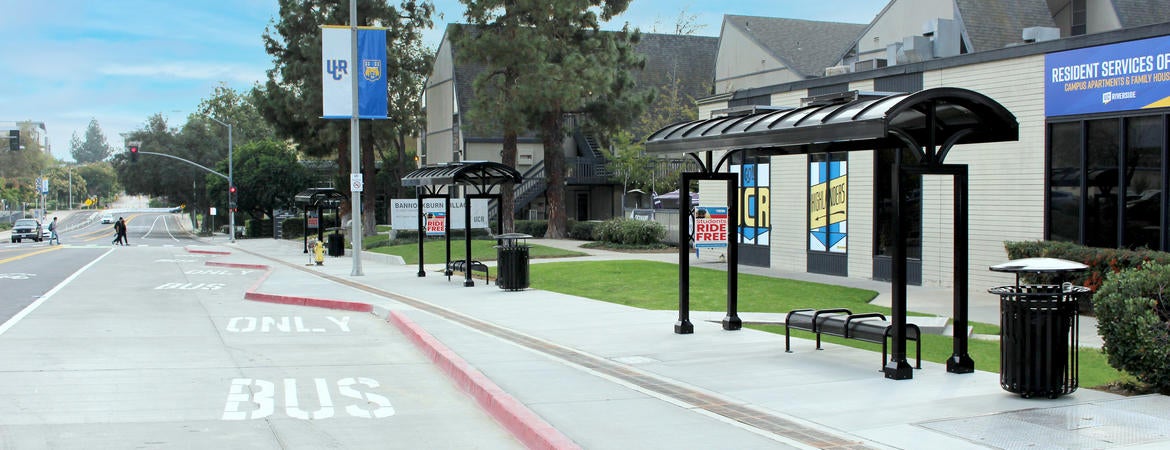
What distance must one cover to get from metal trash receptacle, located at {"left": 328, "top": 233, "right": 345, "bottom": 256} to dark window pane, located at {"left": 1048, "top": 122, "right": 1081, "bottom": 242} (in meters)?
26.6

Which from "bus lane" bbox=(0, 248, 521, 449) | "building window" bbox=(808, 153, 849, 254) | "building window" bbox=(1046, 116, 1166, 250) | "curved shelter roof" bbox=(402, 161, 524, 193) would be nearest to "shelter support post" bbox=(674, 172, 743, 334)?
"bus lane" bbox=(0, 248, 521, 449)

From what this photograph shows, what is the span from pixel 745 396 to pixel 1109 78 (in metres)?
11.4

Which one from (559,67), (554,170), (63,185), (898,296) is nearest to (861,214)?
(898,296)

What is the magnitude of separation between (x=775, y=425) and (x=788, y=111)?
501 cm

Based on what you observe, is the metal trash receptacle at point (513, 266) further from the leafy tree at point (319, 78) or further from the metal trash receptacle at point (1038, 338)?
the leafy tree at point (319, 78)

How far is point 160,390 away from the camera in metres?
9.98

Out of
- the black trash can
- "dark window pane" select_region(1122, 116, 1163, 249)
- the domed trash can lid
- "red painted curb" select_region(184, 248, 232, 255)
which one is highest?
"dark window pane" select_region(1122, 116, 1163, 249)

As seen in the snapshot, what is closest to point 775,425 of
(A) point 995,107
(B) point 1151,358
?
(B) point 1151,358

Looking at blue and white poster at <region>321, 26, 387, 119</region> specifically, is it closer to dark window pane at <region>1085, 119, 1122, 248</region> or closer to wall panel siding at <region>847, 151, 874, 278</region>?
wall panel siding at <region>847, 151, 874, 278</region>

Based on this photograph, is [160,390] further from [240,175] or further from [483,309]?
[240,175]

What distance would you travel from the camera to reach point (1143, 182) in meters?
16.3

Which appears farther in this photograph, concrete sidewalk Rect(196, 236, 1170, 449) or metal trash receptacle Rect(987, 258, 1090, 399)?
metal trash receptacle Rect(987, 258, 1090, 399)

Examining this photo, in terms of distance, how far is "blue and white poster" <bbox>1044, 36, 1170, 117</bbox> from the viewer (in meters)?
15.6

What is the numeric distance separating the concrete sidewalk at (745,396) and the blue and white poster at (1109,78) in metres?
7.79
